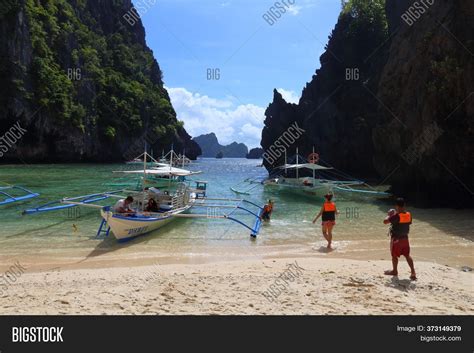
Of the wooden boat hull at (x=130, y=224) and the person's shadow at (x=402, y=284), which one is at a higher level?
the wooden boat hull at (x=130, y=224)

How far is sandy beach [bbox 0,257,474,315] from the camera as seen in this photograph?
19.2 feet

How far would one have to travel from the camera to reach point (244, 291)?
22.6 feet

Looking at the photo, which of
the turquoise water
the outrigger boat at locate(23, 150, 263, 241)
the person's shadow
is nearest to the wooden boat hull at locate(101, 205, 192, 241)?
the outrigger boat at locate(23, 150, 263, 241)

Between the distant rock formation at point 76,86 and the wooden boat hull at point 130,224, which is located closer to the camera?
the wooden boat hull at point 130,224

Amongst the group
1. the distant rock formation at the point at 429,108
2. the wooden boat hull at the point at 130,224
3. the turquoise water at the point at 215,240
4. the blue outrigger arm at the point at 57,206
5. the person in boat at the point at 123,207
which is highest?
the distant rock formation at the point at 429,108

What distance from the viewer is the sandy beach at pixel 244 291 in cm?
586

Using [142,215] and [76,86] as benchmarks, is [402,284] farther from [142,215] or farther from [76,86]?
[76,86]

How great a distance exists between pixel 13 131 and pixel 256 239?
5821 cm

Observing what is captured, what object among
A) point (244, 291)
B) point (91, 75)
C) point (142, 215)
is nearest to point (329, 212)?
point (244, 291)

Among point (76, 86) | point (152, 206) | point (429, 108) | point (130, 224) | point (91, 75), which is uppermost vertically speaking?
point (91, 75)

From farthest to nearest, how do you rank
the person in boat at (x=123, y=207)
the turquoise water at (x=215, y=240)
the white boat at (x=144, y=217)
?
the person in boat at (x=123, y=207) → the white boat at (x=144, y=217) → the turquoise water at (x=215, y=240)

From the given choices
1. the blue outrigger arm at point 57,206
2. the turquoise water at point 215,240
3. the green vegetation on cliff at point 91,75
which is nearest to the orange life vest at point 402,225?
the turquoise water at point 215,240

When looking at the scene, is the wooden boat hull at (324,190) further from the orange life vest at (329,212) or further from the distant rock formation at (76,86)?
the distant rock formation at (76,86)
